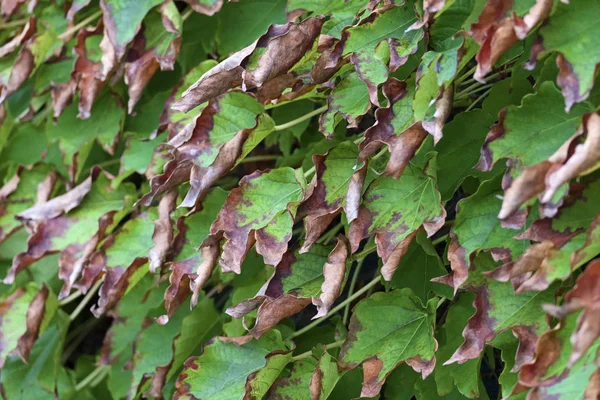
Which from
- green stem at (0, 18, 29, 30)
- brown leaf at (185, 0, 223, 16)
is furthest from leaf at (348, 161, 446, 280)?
green stem at (0, 18, 29, 30)

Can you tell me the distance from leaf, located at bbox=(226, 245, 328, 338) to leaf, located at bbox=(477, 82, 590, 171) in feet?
0.75

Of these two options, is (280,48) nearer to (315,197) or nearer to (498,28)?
(315,197)

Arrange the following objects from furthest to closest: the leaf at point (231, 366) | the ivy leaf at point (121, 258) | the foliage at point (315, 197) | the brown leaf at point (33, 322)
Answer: the brown leaf at point (33, 322), the ivy leaf at point (121, 258), the leaf at point (231, 366), the foliage at point (315, 197)

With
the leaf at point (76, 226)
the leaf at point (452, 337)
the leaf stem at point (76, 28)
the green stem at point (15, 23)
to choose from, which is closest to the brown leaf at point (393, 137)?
the leaf at point (452, 337)

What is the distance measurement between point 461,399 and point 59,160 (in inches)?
36.3

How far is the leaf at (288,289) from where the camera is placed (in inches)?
35.1

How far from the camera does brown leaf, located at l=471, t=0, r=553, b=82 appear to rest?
676mm

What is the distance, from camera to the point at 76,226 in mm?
1286

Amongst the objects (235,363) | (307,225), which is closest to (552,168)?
(307,225)

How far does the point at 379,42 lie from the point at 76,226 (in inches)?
26.4

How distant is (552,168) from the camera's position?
2.11 feet

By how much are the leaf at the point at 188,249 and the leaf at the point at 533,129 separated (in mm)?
413

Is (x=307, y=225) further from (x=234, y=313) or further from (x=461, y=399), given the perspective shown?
(x=461, y=399)

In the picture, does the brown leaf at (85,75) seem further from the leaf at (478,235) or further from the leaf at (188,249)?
the leaf at (478,235)
